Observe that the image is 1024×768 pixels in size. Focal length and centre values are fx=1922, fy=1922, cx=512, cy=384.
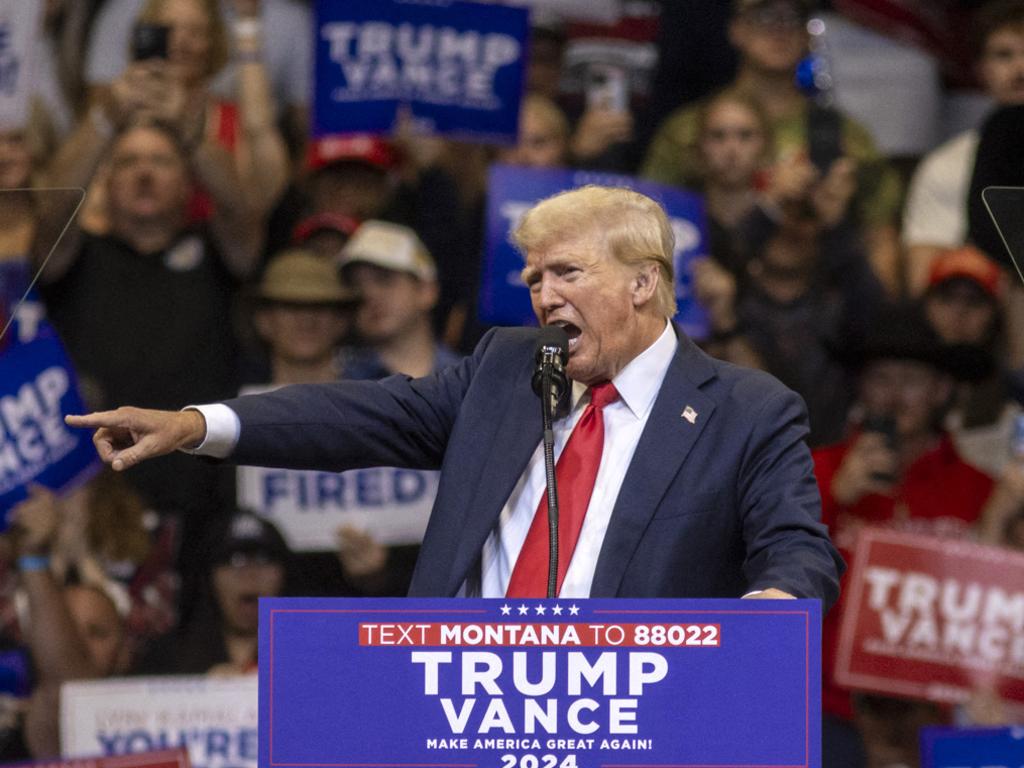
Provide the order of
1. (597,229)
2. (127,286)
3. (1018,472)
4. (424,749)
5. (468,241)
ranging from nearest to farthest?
1. (424,749)
2. (597,229)
3. (1018,472)
4. (127,286)
5. (468,241)

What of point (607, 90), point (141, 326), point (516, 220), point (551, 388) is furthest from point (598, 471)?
point (607, 90)

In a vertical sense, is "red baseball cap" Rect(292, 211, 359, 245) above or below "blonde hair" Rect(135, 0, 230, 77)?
below

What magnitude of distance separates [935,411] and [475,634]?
3.48 m

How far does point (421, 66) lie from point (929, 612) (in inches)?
93.1

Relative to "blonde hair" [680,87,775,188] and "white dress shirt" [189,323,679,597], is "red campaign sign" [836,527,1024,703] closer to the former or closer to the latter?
"blonde hair" [680,87,775,188]

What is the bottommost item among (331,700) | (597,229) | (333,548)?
(333,548)

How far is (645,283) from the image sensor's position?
11.2 ft

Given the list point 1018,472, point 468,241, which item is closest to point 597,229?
point 1018,472

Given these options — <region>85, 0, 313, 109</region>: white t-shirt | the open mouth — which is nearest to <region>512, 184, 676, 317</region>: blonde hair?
the open mouth

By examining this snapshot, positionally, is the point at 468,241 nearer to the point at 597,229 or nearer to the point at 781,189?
the point at 781,189

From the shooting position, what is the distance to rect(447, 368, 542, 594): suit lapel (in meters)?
3.24

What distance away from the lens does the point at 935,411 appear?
19.3ft

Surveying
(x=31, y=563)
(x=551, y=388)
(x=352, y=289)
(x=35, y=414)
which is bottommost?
(x=31, y=563)

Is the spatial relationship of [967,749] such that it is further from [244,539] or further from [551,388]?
[551,388]
